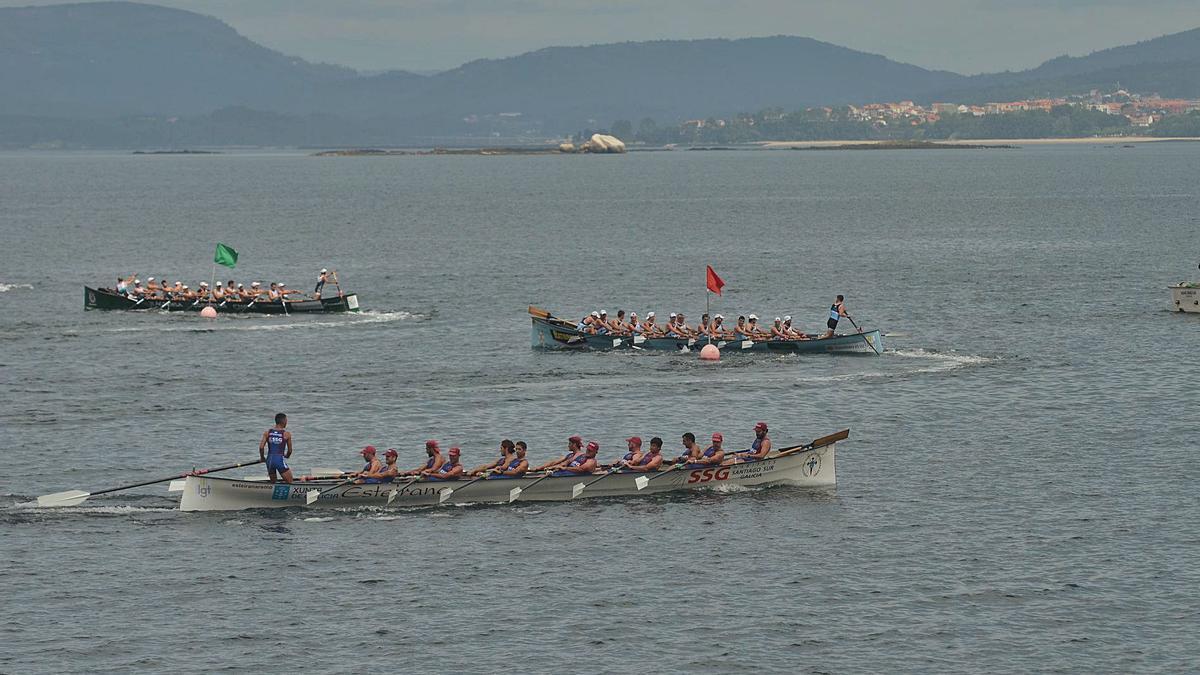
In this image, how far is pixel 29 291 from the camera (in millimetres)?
107875

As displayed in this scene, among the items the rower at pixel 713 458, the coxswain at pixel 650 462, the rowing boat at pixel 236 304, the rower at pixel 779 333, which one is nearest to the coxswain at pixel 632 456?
the coxswain at pixel 650 462

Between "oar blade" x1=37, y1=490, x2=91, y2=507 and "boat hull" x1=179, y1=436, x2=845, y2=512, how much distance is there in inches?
118

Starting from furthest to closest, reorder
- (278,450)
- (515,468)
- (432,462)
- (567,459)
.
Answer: (567,459) → (515,468) → (432,462) → (278,450)

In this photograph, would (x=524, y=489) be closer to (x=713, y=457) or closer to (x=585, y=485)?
(x=585, y=485)

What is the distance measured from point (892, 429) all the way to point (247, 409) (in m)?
25.5

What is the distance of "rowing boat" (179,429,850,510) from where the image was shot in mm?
48125

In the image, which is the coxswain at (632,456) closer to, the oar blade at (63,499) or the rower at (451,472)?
the rower at (451,472)

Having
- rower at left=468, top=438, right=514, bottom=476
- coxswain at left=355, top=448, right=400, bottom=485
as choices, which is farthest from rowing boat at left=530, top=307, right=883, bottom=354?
coxswain at left=355, top=448, right=400, bottom=485

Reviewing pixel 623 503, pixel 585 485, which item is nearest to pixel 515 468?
pixel 585 485

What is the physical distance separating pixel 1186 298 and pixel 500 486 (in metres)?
52.7

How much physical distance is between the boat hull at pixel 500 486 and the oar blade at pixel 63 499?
2.99m

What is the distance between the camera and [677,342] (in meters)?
76.6

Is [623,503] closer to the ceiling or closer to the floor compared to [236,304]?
closer to the floor

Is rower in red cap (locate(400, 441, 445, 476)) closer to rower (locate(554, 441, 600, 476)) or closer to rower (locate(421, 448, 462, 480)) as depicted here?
rower (locate(421, 448, 462, 480))
